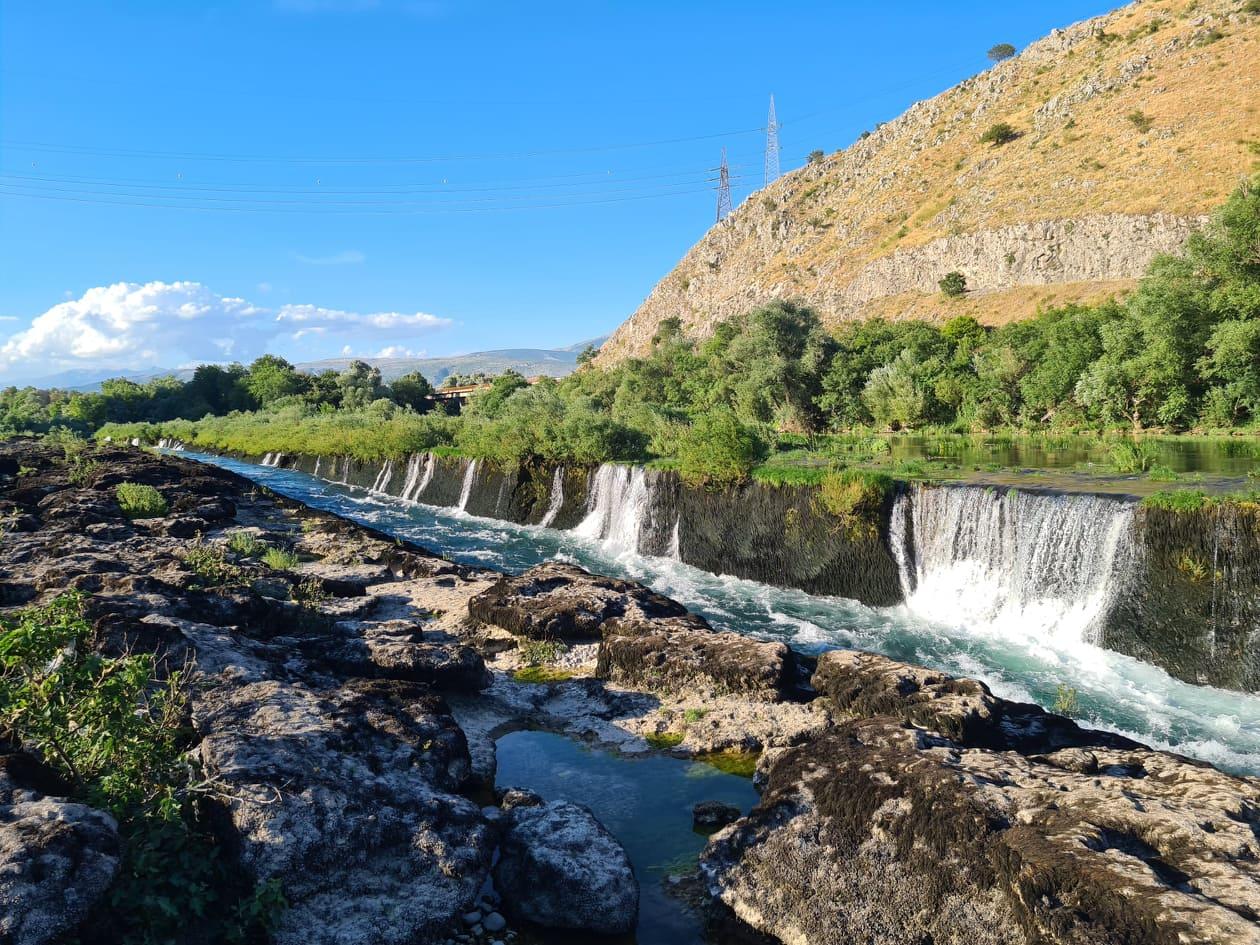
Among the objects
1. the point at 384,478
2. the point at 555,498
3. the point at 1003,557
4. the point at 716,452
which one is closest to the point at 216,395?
the point at 384,478

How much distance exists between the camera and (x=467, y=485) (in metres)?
27.6

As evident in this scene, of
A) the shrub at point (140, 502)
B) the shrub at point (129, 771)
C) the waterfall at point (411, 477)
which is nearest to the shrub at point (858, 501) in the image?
the shrub at point (129, 771)

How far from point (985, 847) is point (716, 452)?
13.6 m

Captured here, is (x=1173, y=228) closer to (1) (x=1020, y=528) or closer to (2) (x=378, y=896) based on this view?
(1) (x=1020, y=528)

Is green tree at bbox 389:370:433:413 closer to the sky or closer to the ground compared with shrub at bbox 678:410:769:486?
closer to the sky

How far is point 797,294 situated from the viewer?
287 ft

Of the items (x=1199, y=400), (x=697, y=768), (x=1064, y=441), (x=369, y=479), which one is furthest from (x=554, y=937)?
(x=369, y=479)

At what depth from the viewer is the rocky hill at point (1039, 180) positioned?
55000 mm

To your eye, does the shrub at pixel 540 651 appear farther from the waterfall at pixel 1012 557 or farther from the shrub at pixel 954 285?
the shrub at pixel 954 285

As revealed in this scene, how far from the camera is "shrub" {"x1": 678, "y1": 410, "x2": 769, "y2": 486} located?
1741 cm

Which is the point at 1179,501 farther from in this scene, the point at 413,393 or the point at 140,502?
the point at 413,393

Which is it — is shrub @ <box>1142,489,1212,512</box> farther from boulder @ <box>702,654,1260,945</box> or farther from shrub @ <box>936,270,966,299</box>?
shrub @ <box>936,270,966,299</box>

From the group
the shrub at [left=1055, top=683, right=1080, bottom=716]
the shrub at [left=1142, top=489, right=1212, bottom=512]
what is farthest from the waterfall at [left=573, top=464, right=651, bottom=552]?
the shrub at [left=1055, top=683, right=1080, bottom=716]

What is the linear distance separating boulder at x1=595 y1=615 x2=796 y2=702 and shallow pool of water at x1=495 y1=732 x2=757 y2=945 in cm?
127
